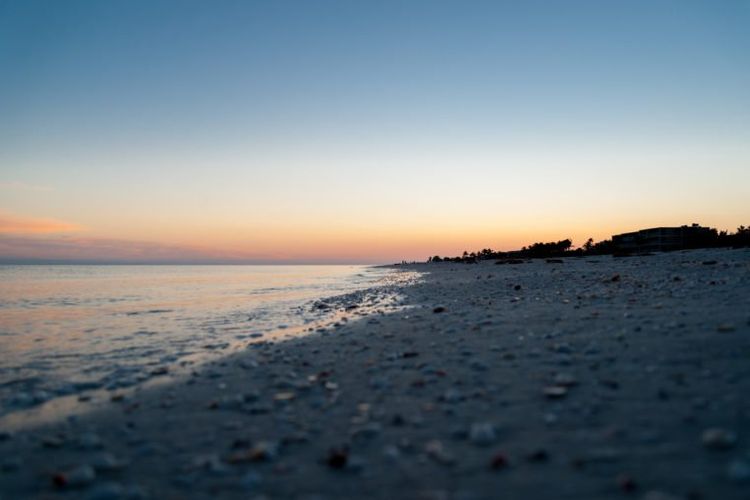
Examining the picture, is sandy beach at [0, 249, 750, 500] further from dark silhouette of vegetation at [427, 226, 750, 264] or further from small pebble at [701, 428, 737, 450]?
dark silhouette of vegetation at [427, 226, 750, 264]

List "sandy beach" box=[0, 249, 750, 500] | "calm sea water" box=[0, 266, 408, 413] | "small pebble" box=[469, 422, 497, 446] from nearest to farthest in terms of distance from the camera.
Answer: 1. "sandy beach" box=[0, 249, 750, 500]
2. "small pebble" box=[469, 422, 497, 446]
3. "calm sea water" box=[0, 266, 408, 413]

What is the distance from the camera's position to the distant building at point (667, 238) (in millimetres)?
55684

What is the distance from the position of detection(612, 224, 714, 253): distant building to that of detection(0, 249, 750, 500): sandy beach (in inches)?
2205

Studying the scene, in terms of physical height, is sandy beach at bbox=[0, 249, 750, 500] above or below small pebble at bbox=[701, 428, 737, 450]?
below

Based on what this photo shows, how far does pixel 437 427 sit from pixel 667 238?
6503 cm

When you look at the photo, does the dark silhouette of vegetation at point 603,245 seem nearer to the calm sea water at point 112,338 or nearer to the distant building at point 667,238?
the distant building at point 667,238

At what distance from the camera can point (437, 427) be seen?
4.13m

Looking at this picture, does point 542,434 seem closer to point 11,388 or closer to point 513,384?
point 513,384

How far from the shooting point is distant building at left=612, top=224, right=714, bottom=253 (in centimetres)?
5568

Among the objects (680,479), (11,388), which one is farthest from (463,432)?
(11,388)

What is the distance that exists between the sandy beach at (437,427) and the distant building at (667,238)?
56.0m

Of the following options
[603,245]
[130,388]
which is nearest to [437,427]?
[130,388]

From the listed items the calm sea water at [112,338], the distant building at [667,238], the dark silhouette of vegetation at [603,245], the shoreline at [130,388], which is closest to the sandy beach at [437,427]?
the shoreline at [130,388]

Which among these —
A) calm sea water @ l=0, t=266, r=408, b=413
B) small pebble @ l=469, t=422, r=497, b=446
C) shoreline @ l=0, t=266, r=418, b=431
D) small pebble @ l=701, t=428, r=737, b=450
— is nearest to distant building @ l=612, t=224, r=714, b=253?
calm sea water @ l=0, t=266, r=408, b=413
